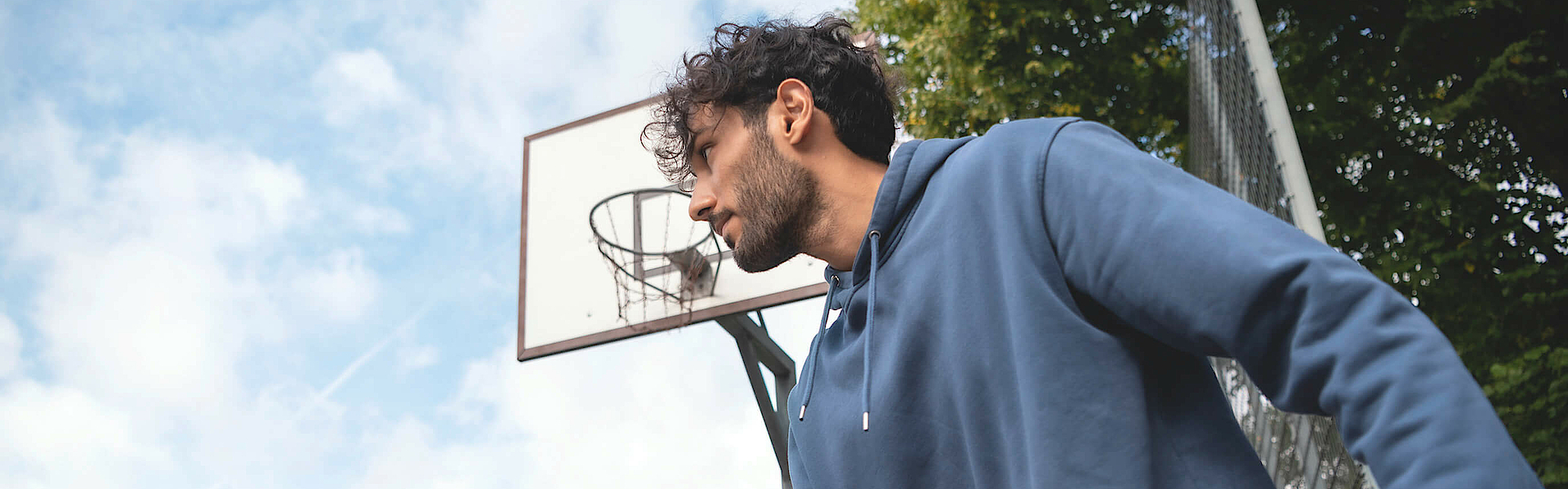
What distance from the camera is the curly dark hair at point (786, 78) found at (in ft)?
3.94

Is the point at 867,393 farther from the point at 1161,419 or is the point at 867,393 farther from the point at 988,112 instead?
the point at 988,112

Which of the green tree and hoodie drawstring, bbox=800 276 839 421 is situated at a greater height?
the green tree

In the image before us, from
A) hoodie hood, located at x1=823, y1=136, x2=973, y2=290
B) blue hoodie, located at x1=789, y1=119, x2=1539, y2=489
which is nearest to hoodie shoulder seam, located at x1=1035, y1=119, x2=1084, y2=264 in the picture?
blue hoodie, located at x1=789, y1=119, x2=1539, y2=489

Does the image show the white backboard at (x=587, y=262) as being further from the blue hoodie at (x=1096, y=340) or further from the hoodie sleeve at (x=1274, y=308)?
the hoodie sleeve at (x=1274, y=308)

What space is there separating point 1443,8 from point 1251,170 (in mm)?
2601

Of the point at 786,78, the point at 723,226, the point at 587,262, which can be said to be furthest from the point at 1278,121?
the point at 587,262

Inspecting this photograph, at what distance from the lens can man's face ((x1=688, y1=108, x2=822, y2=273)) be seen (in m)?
1.12

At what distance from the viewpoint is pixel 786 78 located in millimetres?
1238

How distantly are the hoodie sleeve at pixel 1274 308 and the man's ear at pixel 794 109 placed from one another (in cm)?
37

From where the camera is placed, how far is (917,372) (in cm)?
91

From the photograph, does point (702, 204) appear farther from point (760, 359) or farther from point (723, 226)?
point (760, 359)

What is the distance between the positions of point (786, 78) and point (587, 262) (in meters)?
4.99

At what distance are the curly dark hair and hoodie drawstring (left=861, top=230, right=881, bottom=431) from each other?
209 mm

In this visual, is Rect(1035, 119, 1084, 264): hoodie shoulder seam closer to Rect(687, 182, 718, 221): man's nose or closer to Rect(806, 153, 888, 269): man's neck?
Rect(806, 153, 888, 269): man's neck
